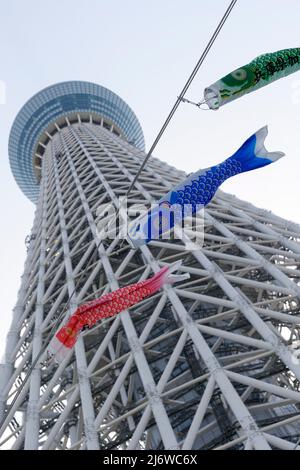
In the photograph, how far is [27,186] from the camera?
94.2m

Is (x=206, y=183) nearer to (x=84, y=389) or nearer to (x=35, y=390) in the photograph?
(x=84, y=389)

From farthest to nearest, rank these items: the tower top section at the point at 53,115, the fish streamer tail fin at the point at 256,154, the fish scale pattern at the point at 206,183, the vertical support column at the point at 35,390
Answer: the tower top section at the point at 53,115
the vertical support column at the point at 35,390
the fish scale pattern at the point at 206,183
the fish streamer tail fin at the point at 256,154

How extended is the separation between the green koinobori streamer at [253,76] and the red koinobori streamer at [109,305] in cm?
718

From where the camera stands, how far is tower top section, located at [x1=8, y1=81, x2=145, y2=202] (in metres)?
83.0

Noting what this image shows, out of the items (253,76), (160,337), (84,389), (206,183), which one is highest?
(206,183)

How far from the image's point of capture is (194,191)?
49.4ft

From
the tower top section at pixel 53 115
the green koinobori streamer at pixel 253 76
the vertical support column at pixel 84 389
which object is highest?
the tower top section at pixel 53 115

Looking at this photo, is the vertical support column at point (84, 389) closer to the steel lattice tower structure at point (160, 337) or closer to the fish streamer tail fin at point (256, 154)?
the steel lattice tower structure at point (160, 337)

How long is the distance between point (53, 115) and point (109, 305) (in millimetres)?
71367

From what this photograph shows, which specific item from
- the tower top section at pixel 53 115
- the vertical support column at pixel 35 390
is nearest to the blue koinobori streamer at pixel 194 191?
the vertical support column at pixel 35 390

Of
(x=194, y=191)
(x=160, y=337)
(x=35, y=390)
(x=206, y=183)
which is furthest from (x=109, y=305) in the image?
(x=35, y=390)

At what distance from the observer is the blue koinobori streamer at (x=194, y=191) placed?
576 inches

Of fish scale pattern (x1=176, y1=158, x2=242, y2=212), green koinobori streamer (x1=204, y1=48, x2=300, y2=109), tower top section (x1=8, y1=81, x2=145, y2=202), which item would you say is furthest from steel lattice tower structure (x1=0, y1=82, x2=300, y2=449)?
tower top section (x1=8, y1=81, x2=145, y2=202)
